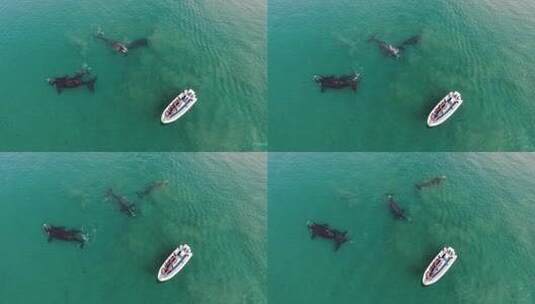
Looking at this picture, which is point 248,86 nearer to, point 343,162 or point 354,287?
point 343,162

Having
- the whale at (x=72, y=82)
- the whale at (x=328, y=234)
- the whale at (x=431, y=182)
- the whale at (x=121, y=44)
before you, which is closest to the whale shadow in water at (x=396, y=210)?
the whale at (x=431, y=182)

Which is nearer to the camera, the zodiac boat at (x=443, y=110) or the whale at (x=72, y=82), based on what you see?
the zodiac boat at (x=443, y=110)

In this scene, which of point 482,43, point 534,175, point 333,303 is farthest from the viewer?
point 482,43

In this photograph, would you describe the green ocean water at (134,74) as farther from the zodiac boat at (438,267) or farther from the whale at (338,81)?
the zodiac boat at (438,267)

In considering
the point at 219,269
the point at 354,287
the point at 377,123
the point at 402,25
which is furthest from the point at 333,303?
the point at 402,25

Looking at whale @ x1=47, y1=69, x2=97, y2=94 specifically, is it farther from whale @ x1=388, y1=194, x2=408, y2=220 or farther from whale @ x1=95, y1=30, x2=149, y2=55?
whale @ x1=388, y1=194, x2=408, y2=220

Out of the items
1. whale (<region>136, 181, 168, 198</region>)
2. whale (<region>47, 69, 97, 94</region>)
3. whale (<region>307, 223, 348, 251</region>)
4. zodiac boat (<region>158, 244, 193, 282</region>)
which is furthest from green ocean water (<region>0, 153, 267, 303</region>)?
whale (<region>47, 69, 97, 94</region>)
